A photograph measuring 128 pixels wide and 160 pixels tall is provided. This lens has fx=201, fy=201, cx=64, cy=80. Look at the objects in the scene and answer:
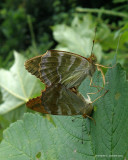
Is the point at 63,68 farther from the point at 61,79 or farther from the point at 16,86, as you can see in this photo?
the point at 16,86

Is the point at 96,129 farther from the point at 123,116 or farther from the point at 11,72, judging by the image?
the point at 11,72

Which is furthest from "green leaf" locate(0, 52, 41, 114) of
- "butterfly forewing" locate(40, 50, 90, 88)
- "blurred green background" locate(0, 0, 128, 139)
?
"butterfly forewing" locate(40, 50, 90, 88)

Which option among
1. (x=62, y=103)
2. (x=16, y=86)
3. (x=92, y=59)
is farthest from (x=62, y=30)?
(x=62, y=103)

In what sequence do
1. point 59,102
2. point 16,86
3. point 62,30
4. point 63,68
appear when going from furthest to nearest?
1. point 62,30
2. point 16,86
3. point 63,68
4. point 59,102

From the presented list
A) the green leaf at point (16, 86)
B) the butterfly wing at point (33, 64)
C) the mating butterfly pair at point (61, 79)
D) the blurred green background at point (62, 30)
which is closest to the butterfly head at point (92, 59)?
the mating butterfly pair at point (61, 79)

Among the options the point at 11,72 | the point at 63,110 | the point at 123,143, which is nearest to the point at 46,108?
the point at 63,110

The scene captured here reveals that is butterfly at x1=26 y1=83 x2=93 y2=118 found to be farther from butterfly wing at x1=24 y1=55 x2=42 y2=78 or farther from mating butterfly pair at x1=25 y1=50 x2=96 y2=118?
butterfly wing at x1=24 y1=55 x2=42 y2=78
